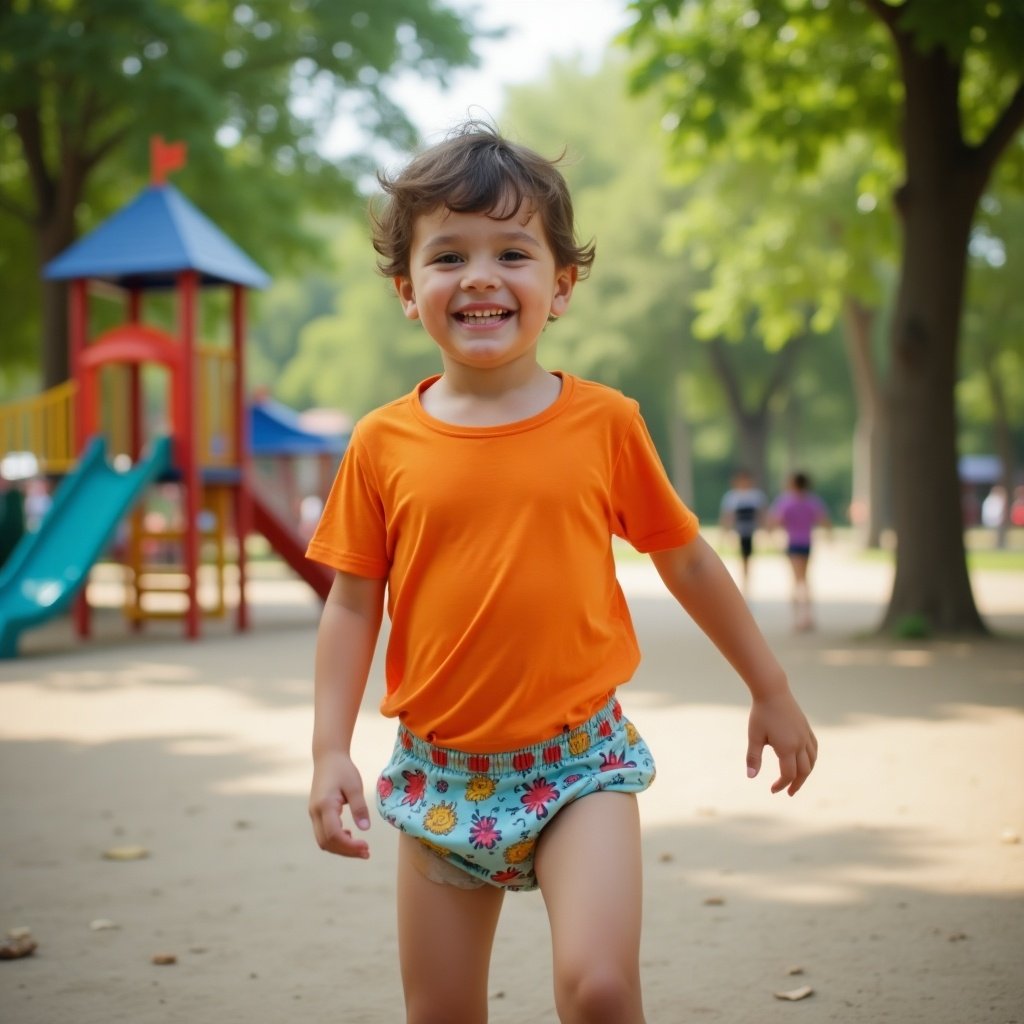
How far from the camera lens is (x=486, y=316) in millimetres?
2715

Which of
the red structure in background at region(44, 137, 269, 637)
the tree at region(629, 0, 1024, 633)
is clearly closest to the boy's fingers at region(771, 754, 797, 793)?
the tree at region(629, 0, 1024, 633)

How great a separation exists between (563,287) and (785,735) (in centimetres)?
103

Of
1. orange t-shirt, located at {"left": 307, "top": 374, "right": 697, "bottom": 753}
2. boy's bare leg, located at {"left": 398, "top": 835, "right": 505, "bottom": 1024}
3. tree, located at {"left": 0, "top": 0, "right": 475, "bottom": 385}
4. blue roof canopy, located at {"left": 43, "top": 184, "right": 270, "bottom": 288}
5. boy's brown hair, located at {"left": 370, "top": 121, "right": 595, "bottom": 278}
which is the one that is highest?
tree, located at {"left": 0, "top": 0, "right": 475, "bottom": 385}

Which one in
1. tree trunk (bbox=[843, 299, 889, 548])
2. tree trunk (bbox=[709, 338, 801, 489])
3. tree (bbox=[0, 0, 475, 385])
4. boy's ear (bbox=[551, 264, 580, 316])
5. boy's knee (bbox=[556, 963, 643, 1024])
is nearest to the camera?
boy's knee (bbox=[556, 963, 643, 1024])

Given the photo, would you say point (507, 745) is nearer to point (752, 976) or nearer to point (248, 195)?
point (752, 976)

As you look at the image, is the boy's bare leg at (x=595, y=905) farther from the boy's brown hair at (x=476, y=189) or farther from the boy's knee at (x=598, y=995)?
the boy's brown hair at (x=476, y=189)

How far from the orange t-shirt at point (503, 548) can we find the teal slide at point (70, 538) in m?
10.6

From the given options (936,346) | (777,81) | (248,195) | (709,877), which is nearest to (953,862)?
(709,877)

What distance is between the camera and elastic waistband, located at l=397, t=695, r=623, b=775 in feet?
8.68

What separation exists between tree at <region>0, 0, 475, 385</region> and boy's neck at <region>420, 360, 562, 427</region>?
50.2ft

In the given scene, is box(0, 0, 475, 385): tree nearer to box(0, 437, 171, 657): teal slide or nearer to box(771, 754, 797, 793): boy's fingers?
box(0, 437, 171, 657): teal slide

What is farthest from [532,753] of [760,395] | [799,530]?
[760,395]

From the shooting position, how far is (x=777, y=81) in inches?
582

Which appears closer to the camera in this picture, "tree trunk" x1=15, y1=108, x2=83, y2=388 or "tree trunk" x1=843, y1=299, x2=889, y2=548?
"tree trunk" x1=15, y1=108, x2=83, y2=388
